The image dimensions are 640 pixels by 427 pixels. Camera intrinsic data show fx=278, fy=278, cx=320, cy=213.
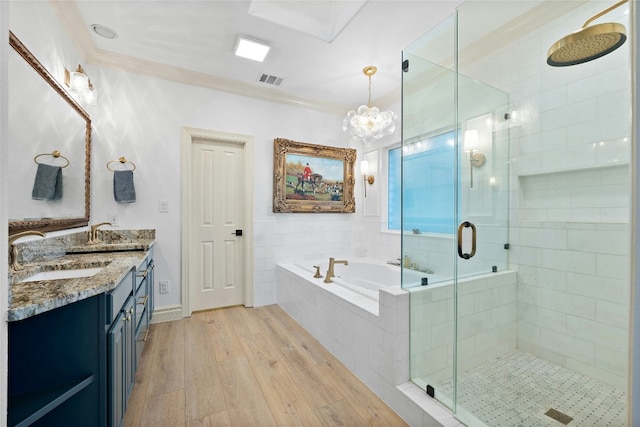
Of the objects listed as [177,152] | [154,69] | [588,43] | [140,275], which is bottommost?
[140,275]

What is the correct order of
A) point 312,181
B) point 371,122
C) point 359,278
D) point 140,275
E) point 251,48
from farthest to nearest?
point 312,181, point 359,278, point 371,122, point 251,48, point 140,275

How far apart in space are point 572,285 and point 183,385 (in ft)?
8.67

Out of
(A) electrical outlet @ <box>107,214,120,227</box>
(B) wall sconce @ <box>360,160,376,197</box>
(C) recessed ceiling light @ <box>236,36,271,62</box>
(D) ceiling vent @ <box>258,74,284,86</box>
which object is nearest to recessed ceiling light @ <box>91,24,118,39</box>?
(C) recessed ceiling light @ <box>236,36,271,62</box>

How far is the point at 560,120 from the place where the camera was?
192 centimetres

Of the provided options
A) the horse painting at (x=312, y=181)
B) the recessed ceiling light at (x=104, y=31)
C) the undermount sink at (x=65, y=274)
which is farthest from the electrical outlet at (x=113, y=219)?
the horse painting at (x=312, y=181)

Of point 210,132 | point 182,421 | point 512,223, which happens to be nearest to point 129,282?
point 182,421

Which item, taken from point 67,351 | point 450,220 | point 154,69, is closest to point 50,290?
point 67,351

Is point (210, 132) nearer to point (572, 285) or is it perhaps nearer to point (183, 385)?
point (183, 385)

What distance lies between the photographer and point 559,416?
4.77 feet

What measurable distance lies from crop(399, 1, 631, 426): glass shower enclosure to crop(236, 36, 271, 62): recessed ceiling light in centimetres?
134

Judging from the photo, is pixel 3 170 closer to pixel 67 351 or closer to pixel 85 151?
pixel 67 351

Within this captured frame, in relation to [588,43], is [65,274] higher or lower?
lower

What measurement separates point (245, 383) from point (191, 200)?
6.47ft

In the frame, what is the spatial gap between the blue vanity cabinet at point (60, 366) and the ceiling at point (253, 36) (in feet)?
7.11
